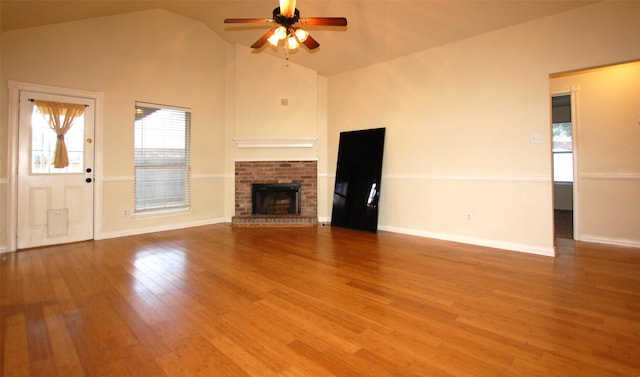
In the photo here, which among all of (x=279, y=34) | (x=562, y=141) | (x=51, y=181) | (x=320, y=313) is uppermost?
(x=279, y=34)

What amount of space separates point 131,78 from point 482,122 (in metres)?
5.43

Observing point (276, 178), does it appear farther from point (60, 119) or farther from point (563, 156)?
point (563, 156)

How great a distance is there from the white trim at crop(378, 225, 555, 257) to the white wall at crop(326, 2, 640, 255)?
1cm

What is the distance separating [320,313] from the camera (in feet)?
7.38

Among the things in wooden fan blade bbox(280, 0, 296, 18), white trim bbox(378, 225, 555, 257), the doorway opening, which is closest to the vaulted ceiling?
wooden fan blade bbox(280, 0, 296, 18)

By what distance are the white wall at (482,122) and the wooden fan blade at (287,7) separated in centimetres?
263

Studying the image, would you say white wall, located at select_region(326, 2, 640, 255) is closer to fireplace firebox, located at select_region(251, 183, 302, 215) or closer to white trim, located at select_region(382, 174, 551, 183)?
white trim, located at select_region(382, 174, 551, 183)

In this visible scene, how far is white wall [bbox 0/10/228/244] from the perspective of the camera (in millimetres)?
4074

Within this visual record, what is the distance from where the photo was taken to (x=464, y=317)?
2.18 meters

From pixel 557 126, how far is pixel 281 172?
7312mm

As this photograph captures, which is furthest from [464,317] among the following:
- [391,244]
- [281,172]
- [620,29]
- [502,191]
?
[281,172]

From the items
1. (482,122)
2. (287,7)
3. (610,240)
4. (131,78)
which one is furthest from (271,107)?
(610,240)

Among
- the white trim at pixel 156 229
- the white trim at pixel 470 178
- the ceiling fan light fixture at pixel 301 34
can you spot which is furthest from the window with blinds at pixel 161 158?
the white trim at pixel 470 178

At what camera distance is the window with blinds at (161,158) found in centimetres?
510
